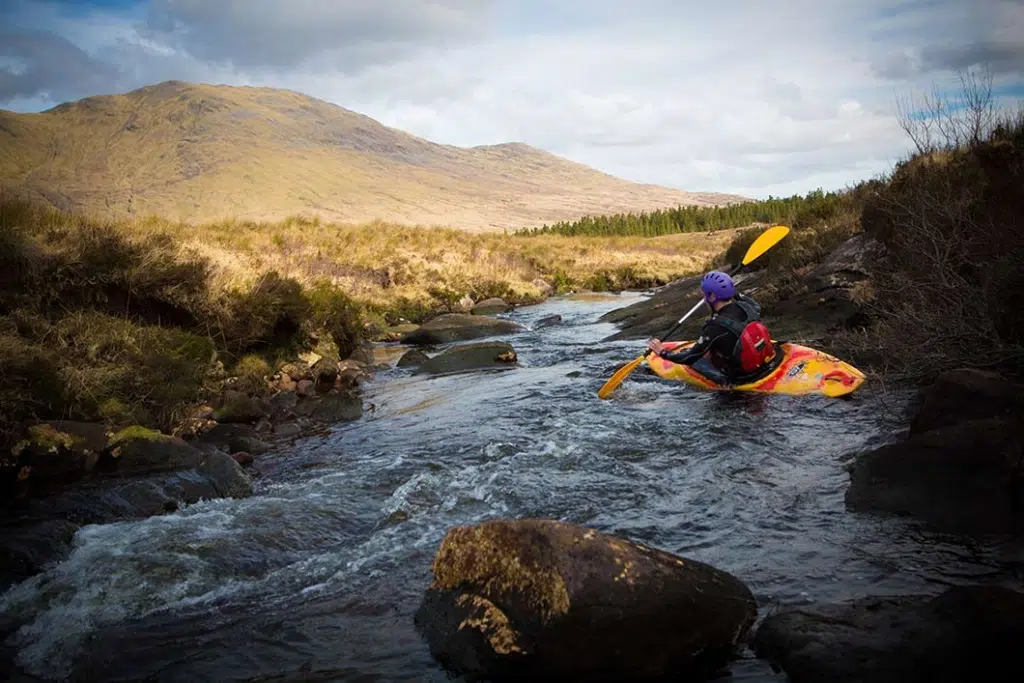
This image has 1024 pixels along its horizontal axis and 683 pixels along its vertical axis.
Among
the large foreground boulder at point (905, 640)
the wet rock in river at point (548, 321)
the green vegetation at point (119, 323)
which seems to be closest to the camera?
the large foreground boulder at point (905, 640)

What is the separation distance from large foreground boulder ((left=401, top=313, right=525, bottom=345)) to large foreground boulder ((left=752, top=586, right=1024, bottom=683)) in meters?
14.7

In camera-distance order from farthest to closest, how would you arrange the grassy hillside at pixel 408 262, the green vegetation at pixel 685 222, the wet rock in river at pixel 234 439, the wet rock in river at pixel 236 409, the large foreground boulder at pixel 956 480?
1. the green vegetation at pixel 685 222
2. the grassy hillside at pixel 408 262
3. the wet rock in river at pixel 236 409
4. the wet rock in river at pixel 234 439
5. the large foreground boulder at pixel 956 480

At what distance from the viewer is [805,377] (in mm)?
9453

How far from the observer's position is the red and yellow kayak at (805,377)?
9148 mm

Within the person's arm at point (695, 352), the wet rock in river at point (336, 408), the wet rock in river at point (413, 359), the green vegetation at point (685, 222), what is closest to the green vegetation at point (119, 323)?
the wet rock in river at point (336, 408)

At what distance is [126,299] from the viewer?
37.1 feet

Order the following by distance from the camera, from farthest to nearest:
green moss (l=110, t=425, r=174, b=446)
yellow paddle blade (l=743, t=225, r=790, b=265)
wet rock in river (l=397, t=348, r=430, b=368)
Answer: wet rock in river (l=397, t=348, r=430, b=368)
yellow paddle blade (l=743, t=225, r=790, b=265)
green moss (l=110, t=425, r=174, b=446)

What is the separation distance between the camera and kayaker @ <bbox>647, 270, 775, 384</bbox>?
31.9 feet

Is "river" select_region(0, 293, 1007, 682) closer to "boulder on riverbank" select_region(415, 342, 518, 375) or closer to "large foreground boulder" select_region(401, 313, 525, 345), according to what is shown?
"boulder on riverbank" select_region(415, 342, 518, 375)

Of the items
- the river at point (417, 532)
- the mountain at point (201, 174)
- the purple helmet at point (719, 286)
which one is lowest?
the river at point (417, 532)

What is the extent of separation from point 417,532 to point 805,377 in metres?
5.90

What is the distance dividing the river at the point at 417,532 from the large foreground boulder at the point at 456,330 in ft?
26.5

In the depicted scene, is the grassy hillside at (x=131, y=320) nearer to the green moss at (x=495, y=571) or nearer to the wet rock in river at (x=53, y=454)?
the wet rock in river at (x=53, y=454)

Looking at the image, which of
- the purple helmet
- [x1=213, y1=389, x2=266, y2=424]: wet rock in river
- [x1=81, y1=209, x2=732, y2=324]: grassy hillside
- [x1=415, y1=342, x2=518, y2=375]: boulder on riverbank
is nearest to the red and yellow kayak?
the purple helmet
